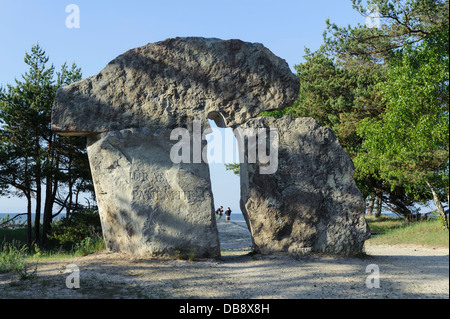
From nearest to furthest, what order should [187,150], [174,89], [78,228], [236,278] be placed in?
[236,278], [187,150], [174,89], [78,228]

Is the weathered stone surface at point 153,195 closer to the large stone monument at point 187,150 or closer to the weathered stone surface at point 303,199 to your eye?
the large stone monument at point 187,150

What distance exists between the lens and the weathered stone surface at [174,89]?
8.05 m

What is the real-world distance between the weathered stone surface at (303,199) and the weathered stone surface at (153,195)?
91 cm

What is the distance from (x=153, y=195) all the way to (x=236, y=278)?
2.19 metres

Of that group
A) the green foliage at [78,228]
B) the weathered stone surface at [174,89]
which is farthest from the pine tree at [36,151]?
the weathered stone surface at [174,89]

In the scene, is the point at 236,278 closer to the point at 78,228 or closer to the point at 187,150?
the point at 187,150

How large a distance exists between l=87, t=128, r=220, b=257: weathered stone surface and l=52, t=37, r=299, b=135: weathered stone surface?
42 cm

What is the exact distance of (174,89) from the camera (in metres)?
8.20

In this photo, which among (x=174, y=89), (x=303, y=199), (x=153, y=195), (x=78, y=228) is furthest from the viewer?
(x=78, y=228)

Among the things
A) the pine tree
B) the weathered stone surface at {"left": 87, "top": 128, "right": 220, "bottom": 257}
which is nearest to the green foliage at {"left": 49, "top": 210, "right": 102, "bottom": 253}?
the pine tree

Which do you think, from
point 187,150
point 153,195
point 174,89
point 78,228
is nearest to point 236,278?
point 153,195

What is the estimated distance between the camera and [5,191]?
17891 millimetres

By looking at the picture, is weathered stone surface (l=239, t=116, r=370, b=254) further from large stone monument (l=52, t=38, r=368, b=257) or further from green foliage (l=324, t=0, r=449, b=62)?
green foliage (l=324, t=0, r=449, b=62)
